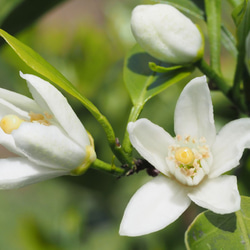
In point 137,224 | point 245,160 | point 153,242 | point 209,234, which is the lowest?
point 153,242

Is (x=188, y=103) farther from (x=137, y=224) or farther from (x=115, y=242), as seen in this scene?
(x=115, y=242)

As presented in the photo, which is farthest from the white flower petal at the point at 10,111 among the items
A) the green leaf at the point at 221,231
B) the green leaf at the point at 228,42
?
the green leaf at the point at 228,42

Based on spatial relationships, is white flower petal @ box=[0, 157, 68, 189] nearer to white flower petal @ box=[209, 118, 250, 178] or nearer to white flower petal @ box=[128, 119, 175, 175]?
white flower petal @ box=[128, 119, 175, 175]

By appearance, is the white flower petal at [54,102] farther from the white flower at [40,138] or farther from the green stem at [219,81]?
the green stem at [219,81]

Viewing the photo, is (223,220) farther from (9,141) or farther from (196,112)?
(9,141)

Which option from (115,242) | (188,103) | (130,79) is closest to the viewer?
(188,103)

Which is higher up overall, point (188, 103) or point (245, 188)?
point (188, 103)

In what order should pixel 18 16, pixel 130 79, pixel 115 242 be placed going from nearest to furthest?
pixel 130 79
pixel 18 16
pixel 115 242

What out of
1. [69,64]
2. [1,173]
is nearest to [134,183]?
[69,64]
